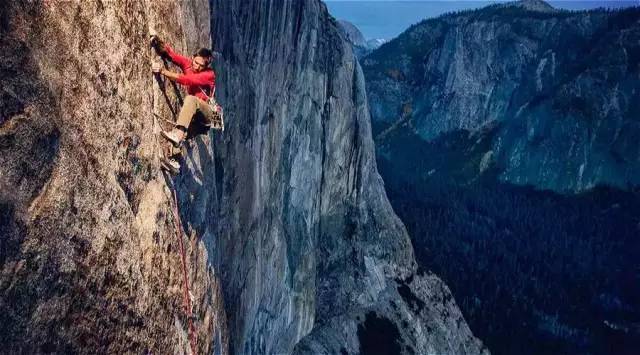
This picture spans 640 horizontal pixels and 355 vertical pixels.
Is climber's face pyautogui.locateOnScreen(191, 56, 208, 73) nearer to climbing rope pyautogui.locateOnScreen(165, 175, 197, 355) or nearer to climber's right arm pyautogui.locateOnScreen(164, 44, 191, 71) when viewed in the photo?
climber's right arm pyautogui.locateOnScreen(164, 44, 191, 71)

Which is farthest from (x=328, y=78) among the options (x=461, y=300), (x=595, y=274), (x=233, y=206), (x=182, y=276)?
(x=595, y=274)

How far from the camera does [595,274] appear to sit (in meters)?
147

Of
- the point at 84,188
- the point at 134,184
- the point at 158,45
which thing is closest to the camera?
the point at 84,188

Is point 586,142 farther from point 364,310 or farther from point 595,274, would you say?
point 364,310

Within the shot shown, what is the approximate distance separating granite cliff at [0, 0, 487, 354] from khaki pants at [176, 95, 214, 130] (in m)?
0.65

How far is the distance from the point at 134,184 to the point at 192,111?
10.3 ft

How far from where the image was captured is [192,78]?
15.5 m

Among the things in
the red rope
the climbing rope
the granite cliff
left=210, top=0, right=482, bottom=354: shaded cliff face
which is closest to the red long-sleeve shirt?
the granite cliff

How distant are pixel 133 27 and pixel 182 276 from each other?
7.05 m

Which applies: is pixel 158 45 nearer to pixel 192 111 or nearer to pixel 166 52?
pixel 166 52

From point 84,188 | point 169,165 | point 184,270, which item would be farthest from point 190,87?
point 84,188

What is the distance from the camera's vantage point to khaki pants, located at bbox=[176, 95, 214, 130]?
15.4 meters

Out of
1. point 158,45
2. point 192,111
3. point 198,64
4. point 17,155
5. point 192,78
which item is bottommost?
point 17,155

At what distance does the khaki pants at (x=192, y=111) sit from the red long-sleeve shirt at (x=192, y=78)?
0.38 meters
